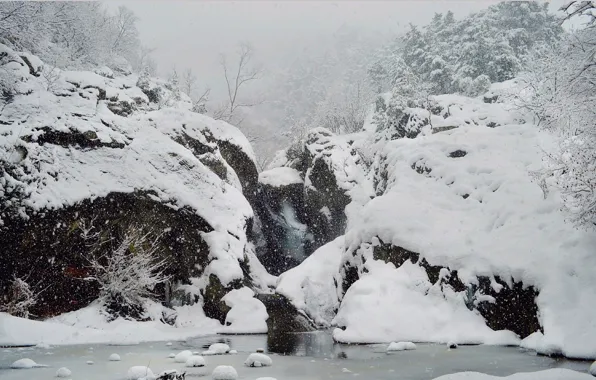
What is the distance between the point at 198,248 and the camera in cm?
1878

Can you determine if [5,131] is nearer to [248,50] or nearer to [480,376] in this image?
[480,376]

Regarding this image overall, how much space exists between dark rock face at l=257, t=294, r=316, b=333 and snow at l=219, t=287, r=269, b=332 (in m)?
0.68

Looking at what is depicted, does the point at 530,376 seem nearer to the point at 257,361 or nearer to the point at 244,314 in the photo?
the point at 257,361

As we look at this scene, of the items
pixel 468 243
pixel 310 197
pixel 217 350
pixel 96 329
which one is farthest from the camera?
pixel 310 197

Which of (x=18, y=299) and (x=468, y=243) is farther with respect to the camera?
(x=18, y=299)

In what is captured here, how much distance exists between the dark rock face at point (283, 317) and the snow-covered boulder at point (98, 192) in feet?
6.10

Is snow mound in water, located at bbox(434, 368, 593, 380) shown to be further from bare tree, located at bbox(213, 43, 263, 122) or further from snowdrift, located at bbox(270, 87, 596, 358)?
bare tree, located at bbox(213, 43, 263, 122)

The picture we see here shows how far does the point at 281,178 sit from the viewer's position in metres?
32.3

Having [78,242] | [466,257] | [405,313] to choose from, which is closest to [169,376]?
[405,313]

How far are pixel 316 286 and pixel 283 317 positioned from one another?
6.17 ft

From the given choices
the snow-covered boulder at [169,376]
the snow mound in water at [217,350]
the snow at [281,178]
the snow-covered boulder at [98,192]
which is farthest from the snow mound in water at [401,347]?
the snow at [281,178]

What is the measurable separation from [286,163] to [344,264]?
20.1 m

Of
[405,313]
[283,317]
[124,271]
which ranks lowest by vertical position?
[283,317]

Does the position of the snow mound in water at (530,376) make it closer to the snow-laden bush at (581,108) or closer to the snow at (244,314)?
the snow-laden bush at (581,108)
